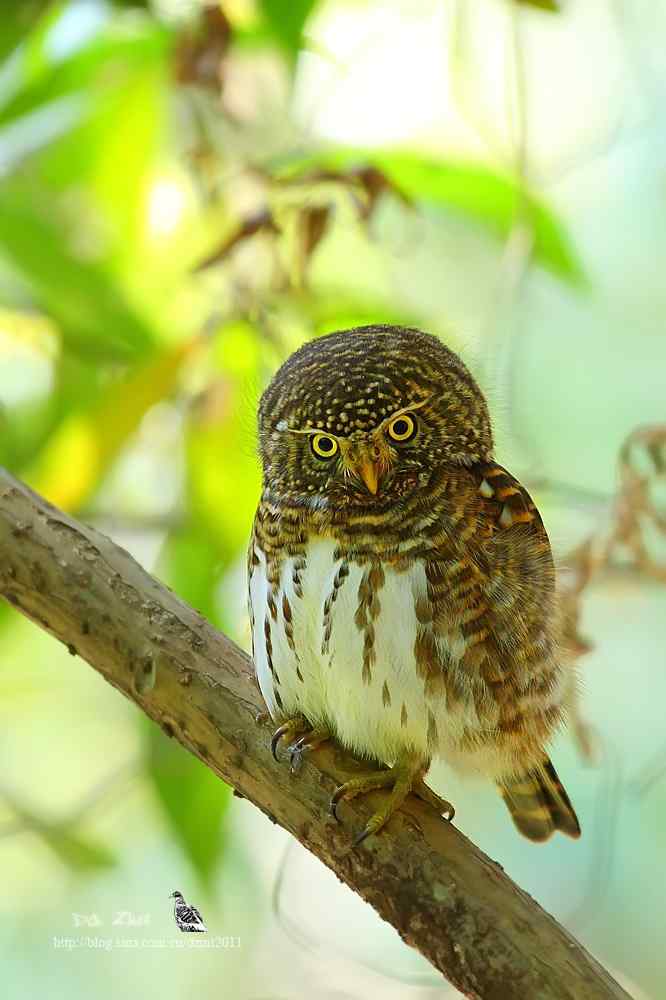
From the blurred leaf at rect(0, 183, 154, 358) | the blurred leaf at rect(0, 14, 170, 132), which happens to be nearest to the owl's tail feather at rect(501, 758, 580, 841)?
the blurred leaf at rect(0, 183, 154, 358)

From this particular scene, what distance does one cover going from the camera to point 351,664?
1.92 meters

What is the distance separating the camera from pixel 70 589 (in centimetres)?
195

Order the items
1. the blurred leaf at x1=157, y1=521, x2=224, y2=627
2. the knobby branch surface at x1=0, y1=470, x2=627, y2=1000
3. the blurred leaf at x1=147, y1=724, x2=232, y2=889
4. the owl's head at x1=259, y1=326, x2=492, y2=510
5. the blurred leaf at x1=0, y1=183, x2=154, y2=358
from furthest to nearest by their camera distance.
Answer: the blurred leaf at x1=0, y1=183, x2=154, y2=358, the blurred leaf at x1=157, y1=521, x2=224, y2=627, the blurred leaf at x1=147, y1=724, x2=232, y2=889, the owl's head at x1=259, y1=326, x2=492, y2=510, the knobby branch surface at x1=0, y1=470, x2=627, y2=1000

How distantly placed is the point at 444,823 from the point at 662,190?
10.9ft

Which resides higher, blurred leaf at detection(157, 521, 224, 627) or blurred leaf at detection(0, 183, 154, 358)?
blurred leaf at detection(0, 183, 154, 358)

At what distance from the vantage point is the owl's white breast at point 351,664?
6.22 ft

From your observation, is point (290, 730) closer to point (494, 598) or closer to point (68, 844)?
point (494, 598)

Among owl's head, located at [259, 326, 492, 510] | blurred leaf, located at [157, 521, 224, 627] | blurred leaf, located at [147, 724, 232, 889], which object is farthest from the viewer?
blurred leaf, located at [157, 521, 224, 627]

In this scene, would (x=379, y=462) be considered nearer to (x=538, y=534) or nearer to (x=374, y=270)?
(x=538, y=534)

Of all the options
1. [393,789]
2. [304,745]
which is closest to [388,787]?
[393,789]

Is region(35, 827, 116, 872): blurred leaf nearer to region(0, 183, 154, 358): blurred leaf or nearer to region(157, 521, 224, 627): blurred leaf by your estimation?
region(157, 521, 224, 627): blurred leaf

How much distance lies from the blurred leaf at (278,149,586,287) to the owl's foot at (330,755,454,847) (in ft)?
5.37

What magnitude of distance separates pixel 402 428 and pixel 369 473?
123 millimetres

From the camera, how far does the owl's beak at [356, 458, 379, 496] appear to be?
1.89m
